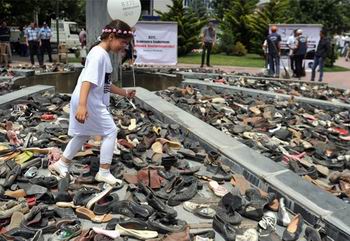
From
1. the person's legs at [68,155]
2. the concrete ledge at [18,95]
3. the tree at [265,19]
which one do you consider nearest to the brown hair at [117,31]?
the person's legs at [68,155]

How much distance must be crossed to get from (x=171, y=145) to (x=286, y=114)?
3586 mm

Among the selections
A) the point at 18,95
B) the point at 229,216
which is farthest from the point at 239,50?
the point at 229,216

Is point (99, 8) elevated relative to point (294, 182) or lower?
elevated

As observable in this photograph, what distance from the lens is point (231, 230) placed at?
3625 millimetres

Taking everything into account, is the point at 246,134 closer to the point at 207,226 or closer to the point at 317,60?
the point at 207,226

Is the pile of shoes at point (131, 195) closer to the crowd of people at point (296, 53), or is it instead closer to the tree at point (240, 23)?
the crowd of people at point (296, 53)

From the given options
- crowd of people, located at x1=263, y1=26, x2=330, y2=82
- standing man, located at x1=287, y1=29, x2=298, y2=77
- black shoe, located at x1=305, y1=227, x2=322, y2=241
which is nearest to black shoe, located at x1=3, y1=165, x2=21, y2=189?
black shoe, located at x1=305, y1=227, x2=322, y2=241

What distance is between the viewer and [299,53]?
17234 mm

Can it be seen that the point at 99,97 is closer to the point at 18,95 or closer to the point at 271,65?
the point at 18,95

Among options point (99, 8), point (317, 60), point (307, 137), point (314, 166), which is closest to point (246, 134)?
point (307, 137)

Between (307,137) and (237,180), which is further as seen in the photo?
(307,137)

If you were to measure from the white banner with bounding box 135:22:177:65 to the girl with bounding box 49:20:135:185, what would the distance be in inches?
617

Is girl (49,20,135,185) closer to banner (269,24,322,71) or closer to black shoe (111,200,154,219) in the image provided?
black shoe (111,200,154,219)

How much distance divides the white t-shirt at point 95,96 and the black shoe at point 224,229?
1.38 meters
